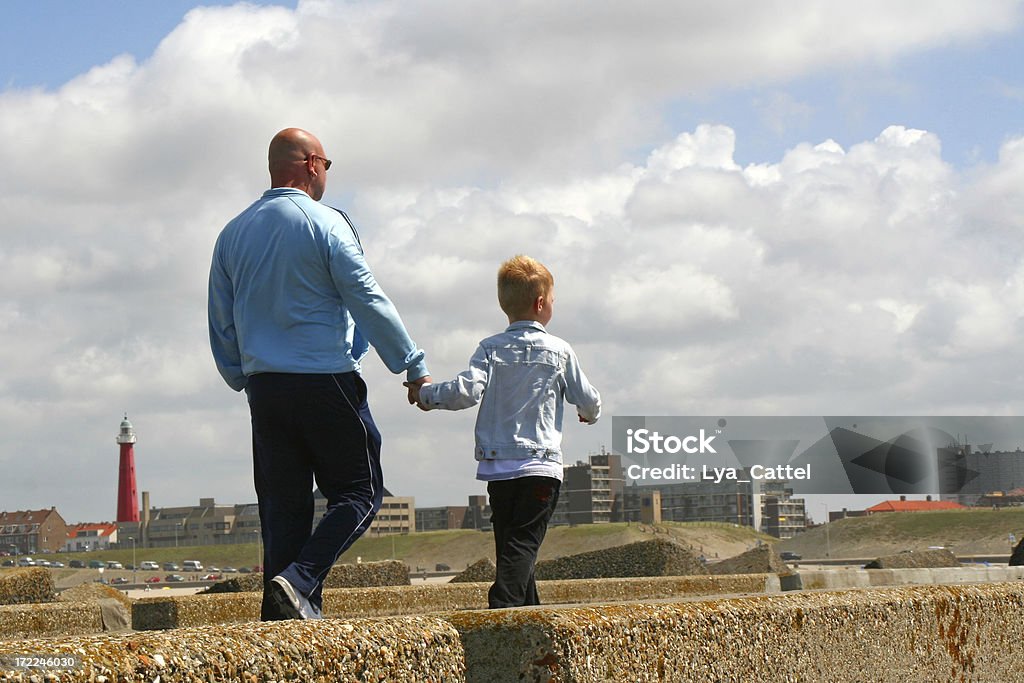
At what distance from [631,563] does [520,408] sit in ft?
36.5

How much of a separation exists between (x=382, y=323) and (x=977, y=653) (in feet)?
8.99

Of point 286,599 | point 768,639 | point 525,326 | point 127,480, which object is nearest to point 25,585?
point 525,326

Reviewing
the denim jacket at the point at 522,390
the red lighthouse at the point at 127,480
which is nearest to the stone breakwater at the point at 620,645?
the denim jacket at the point at 522,390

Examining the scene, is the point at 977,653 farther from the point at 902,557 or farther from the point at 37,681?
the point at 902,557

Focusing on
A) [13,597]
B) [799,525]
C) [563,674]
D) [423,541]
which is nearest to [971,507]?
[799,525]

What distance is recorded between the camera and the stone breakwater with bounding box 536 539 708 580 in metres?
16.0

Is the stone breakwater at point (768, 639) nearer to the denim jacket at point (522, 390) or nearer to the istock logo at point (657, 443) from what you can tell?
the denim jacket at point (522, 390)

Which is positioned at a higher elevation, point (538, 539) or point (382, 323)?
point (382, 323)

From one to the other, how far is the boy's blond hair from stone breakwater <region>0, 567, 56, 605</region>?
7.55m

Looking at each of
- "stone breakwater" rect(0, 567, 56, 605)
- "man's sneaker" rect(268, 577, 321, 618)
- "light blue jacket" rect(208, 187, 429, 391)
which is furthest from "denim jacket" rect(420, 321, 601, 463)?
"stone breakwater" rect(0, 567, 56, 605)

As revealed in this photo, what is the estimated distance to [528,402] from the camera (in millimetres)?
5414

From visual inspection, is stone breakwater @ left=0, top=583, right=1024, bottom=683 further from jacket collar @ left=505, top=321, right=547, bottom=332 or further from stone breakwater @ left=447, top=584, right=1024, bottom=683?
jacket collar @ left=505, top=321, right=547, bottom=332

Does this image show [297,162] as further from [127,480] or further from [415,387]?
[127,480]

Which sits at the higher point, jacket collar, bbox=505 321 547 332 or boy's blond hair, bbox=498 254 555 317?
boy's blond hair, bbox=498 254 555 317
